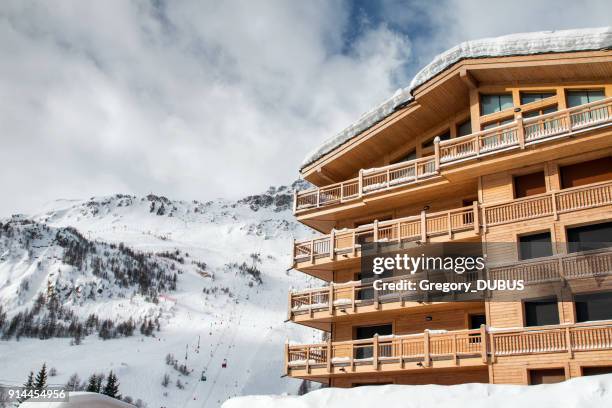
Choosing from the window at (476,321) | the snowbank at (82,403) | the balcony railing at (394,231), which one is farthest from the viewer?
the balcony railing at (394,231)

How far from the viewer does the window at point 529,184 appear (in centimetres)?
2208

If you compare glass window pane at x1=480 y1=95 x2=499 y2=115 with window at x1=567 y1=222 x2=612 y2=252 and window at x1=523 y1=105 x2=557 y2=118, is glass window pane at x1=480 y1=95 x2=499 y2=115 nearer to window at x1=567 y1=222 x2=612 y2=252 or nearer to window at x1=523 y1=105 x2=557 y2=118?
window at x1=523 y1=105 x2=557 y2=118

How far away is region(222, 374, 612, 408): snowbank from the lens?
29.7 feet

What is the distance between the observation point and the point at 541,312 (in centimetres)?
2053

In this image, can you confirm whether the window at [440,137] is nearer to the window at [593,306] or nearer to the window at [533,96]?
the window at [533,96]

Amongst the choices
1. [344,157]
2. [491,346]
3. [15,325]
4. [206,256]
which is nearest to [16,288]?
[15,325]

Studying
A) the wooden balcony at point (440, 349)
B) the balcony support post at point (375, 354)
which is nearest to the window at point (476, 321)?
the wooden balcony at point (440, 349)

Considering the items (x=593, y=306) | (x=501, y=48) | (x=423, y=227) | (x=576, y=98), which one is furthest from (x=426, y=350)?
(x=501, y=48)

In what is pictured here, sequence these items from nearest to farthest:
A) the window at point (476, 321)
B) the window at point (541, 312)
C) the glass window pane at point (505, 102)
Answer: the window at point (541, 312) → the window at point (476, 321) → the glass window pane at point (505, 102)

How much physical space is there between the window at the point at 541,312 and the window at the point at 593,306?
2.41ft

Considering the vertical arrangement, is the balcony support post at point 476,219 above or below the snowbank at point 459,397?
above

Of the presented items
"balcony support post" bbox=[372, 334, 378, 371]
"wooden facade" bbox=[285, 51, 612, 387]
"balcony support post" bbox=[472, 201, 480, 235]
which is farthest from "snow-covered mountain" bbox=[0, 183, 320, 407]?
"balcony support post" bbox=[472, 201, 480, 235]

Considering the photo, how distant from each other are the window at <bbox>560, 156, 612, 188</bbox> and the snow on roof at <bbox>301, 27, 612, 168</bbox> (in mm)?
3937

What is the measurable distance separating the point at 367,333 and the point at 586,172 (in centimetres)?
1079
